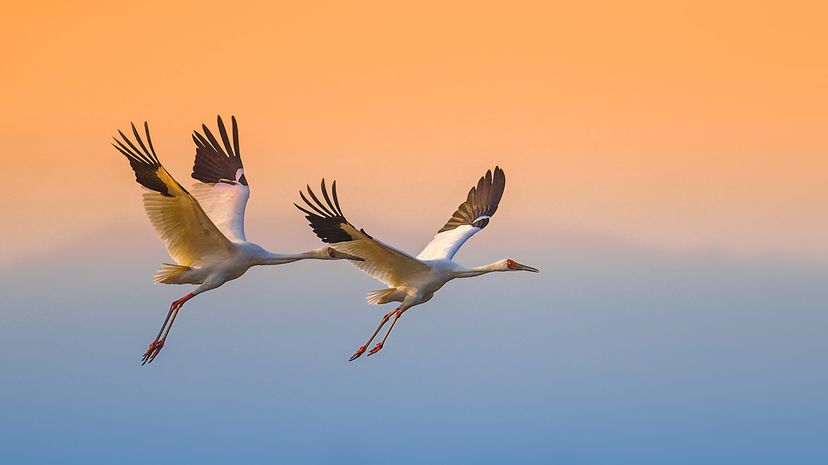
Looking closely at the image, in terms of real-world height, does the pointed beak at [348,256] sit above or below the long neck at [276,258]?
above

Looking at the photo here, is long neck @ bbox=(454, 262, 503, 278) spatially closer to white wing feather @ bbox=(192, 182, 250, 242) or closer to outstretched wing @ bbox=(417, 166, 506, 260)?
outstretched wing @ bbox=(417, 166, 506, 260)

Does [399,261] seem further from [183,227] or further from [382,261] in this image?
[183,227]

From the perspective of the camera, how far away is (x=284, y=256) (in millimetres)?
30125

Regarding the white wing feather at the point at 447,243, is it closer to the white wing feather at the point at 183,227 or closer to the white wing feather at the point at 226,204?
the white wing feather at the point at 226,204

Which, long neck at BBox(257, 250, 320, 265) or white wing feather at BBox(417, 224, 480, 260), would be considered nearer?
long neck at BBox(257, 250, 320, 265)

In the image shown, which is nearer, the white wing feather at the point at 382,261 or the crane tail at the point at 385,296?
the white wing feather at the point at 382,261

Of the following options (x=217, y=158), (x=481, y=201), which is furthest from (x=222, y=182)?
(x=481, y=201)

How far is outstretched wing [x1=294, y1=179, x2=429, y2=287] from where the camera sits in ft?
94.4

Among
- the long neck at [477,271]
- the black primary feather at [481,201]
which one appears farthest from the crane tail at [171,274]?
the black primary feather at [481,201]

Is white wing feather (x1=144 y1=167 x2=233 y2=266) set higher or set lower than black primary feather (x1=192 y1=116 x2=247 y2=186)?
lower

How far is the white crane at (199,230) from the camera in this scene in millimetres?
27922

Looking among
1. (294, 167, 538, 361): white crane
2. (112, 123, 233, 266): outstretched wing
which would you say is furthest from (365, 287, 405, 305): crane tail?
(112, 123, 233, 266): outstretched wing

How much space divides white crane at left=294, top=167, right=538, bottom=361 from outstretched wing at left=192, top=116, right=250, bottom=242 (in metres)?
2.11

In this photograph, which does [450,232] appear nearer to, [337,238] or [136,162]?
[337,238]
